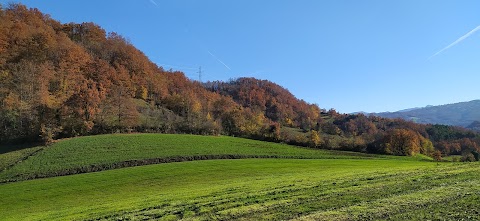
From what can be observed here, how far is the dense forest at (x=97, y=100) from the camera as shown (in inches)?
2714

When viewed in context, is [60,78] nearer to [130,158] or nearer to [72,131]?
[72,131]

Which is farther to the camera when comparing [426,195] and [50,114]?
[50,114]

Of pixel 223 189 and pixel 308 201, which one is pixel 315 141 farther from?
pixel 308 201

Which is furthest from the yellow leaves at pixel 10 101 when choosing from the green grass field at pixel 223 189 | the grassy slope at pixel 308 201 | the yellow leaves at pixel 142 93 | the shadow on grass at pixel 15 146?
the yellow leaves at pixel 142 93

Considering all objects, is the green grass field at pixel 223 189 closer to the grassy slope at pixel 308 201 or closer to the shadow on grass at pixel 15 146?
the grassy slope at pixel 308 201

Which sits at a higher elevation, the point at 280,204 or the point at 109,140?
the point at 109,140

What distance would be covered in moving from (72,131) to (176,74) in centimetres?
10945

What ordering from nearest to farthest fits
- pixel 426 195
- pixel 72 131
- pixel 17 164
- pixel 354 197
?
1. pixel 426 195
2. pixel 354 197
3. pixel 17 164
4. pixel 72 131

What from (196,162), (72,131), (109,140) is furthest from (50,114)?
(196,162)

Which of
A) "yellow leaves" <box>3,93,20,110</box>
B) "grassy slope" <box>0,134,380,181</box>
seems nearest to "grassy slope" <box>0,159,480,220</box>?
"grassy slope" <box>0,134,380,181</box>

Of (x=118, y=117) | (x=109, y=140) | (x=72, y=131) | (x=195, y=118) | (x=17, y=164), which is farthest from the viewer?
(x=195, y=118)

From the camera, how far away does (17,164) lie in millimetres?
47875

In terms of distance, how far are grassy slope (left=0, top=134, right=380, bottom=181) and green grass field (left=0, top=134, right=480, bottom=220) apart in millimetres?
202

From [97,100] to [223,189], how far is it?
6077 cm
